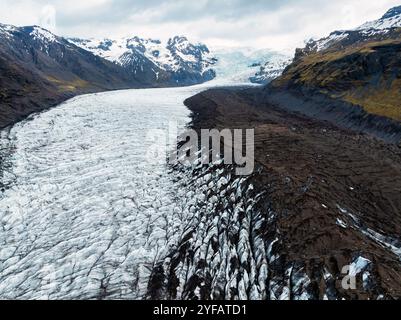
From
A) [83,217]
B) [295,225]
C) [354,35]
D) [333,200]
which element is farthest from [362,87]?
[354,35]

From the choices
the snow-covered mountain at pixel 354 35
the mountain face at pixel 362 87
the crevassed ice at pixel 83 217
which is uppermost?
the snow-covered mountain at pixel 354 35

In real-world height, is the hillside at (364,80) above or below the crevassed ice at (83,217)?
above

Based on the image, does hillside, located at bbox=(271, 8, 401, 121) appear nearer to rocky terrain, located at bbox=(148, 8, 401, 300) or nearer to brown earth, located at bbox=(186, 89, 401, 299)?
rocky terrain, located at bbox=(148, 8, 401, 300)

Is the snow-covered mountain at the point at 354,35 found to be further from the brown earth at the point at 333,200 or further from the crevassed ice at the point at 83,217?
the crevassed ice at the point at 83,217

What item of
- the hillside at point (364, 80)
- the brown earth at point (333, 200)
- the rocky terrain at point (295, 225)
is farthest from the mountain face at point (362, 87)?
the brown earth at point (333, 200)

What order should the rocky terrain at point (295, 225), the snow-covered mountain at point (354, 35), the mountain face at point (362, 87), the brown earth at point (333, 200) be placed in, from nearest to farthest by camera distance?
the rocky terrain at point (295, 225) < the brown earth at point (333, 200) < the mountain face at point (362, 87) < the snow-covered mountain at point (354, 35)

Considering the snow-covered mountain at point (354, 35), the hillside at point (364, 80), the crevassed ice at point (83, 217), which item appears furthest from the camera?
the snow-covered mountain at point (354, 35)

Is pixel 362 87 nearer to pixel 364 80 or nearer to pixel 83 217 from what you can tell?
pixel 364 80
